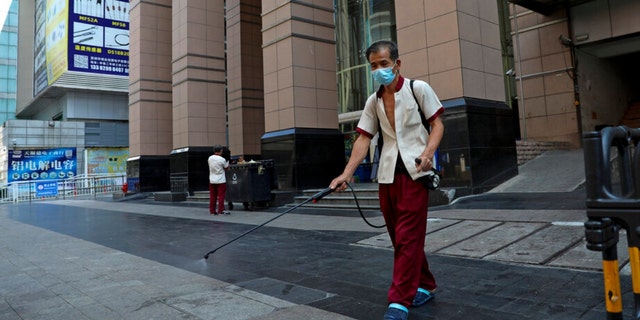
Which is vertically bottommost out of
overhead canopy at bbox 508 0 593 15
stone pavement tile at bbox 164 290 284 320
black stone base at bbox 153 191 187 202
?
stone pavement tile at bbox 164 290 284 320

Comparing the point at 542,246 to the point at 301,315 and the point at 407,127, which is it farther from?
the point at 301,315

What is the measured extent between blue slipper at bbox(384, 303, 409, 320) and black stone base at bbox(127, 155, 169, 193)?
19.6 m

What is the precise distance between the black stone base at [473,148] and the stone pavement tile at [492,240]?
3.25 meters

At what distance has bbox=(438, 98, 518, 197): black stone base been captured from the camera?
29.0 ft

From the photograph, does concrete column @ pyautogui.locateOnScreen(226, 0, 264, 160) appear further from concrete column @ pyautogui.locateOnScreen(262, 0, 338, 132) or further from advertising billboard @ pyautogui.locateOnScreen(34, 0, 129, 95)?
advertising billboard @ pyautogui.locateOnScreen(34, 0, 129, 95)

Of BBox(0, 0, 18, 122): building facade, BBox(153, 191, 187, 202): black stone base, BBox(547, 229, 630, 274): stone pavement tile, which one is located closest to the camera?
BBox(547, 229, 630, 274): stone pavement tile

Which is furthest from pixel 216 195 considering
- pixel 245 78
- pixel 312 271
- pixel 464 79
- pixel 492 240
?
pixel 245 78

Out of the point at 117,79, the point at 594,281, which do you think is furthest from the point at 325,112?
the point at 117,79

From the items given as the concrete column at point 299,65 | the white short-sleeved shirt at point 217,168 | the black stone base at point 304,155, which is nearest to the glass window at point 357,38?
the concrete column at point 299,65

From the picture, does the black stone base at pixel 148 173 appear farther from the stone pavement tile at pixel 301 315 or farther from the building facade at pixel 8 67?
the building facade at pixel 8 67

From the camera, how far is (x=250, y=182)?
10867 mm

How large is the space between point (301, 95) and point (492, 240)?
8.28 m

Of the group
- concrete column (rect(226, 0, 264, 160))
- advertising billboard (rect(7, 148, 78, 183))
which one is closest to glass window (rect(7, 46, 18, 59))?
advertising billboard (rect(7, 148, 78, 183))

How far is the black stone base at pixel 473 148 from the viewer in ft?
29.0
